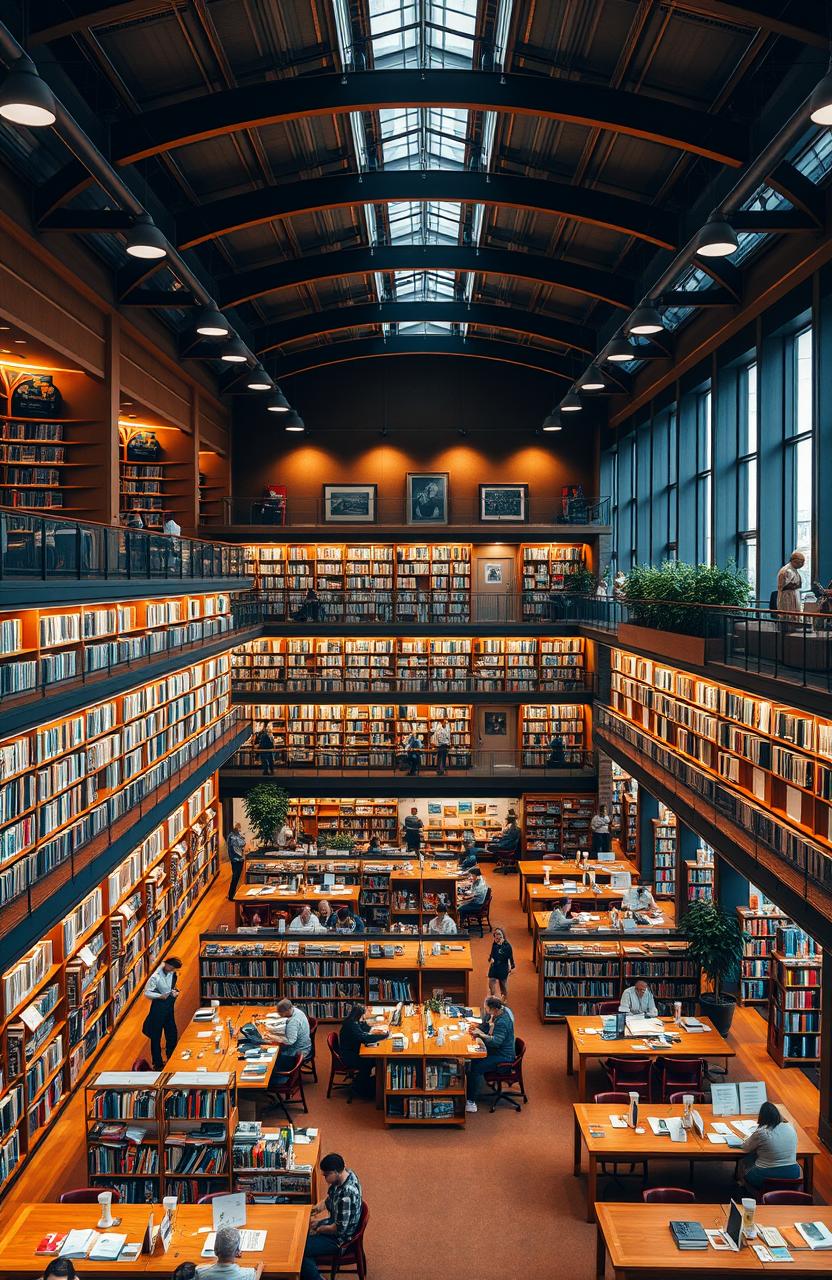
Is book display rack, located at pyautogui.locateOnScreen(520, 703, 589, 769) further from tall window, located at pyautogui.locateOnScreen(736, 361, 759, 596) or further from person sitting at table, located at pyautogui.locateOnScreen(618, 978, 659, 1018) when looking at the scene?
person sitting at table, located at pyautogui.locateOnScreen(618, 978, 659, 1018)

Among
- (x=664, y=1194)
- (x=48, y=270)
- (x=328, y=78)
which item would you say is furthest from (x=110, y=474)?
(x=664, y=1194)

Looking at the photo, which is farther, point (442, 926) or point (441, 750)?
point (441, 750)

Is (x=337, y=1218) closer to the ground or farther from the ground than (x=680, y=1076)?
farther from the ground

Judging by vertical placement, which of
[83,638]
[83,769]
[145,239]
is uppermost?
[145,239]

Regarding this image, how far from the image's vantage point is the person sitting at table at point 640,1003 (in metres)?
9.34

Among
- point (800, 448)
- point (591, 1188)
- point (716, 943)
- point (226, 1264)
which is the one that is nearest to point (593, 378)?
point (800, 448)

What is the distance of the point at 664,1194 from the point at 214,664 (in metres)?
10.8

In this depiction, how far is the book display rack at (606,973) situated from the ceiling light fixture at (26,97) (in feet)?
28.6

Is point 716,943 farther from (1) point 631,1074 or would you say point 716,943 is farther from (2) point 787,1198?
(2) point 787,1198

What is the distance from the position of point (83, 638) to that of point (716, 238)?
6.28 meters

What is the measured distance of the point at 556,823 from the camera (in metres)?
18.0

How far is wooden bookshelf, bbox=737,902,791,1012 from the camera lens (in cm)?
1070

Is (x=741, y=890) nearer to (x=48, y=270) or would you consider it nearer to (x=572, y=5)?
(x=572, y=5)

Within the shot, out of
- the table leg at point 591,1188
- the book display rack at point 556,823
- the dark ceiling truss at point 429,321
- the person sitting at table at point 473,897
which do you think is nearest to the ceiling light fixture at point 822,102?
the table leg at point 591,1188
